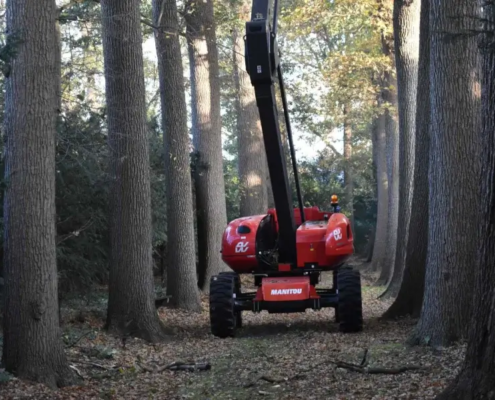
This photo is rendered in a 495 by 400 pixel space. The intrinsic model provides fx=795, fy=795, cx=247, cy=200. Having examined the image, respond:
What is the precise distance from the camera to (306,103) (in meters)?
28.8

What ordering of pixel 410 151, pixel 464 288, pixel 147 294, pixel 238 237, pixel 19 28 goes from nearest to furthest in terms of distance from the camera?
pixel 19 28 < pixel 464 288 < pixel 147 294 < pixel 238 237 < pixel 410 151

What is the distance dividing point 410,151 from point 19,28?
11373 mm

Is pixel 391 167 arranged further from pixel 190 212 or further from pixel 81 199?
pixel 81 199

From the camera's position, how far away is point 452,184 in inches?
392

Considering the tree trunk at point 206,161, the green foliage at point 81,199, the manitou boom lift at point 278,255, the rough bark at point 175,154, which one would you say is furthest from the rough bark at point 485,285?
the tree trunk at point 206,161

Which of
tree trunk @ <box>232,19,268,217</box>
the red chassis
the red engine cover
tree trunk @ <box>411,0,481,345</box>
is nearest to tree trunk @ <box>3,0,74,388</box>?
tree trunk @ <box>411,0,481,345</box>

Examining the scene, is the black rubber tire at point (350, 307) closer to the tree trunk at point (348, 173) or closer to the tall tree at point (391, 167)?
the tall tree at point (391, 167)

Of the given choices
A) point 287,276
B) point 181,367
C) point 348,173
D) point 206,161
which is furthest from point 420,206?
point 348,173

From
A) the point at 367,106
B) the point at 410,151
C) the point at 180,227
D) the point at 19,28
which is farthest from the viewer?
the point at 367,106

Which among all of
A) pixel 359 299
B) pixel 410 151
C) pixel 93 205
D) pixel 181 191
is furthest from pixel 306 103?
pixel 359 299

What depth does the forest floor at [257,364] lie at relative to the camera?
8242mm

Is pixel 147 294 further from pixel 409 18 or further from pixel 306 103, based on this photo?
pixel 306 103

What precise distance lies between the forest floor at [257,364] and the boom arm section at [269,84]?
2248 millimetres

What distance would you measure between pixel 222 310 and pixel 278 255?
1.56 m
